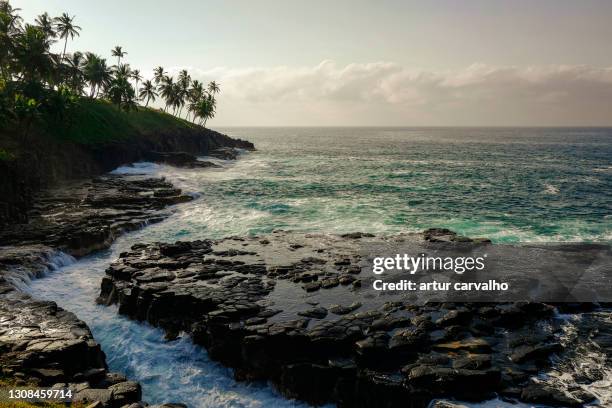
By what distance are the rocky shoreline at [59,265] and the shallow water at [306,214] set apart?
1.41m

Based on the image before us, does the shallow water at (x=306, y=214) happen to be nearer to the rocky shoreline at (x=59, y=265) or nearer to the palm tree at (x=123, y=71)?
the rocky shoreline at (x=59, y=265)

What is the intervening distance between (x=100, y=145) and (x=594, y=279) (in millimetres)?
74849

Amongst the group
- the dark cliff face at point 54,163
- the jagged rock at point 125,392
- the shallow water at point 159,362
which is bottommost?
the shallow water at point 159,362

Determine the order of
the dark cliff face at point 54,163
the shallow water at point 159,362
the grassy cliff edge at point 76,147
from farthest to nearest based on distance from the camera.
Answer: the grassy cliff edge at point 76,147
the dark cliff face at point 54,163
the shallow water at point 159,362

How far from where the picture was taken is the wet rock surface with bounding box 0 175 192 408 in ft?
48.2

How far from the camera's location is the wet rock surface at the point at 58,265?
14.7m

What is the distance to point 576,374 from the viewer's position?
15.1 metres

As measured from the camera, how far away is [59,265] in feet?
93.0

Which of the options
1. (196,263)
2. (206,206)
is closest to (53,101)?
(206,206)

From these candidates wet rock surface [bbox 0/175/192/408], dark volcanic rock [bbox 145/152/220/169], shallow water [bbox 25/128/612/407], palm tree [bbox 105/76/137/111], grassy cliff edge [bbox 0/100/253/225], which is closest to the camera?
wet rock surface [bbox 0/175/192/408]

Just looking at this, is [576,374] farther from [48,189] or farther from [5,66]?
[5,66]

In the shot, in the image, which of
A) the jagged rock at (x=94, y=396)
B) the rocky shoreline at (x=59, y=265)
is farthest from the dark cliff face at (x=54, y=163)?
the jagged rock at (x=94, y=396)

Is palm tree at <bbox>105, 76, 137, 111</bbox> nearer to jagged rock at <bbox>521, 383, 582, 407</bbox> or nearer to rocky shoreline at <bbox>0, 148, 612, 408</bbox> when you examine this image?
rocky shoreline at <bbox>0, 148, 612, 408</bbox>

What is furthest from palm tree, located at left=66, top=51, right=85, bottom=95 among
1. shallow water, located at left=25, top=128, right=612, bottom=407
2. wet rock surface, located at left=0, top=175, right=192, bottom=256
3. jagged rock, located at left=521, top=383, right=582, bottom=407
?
jagged rock, located at left=521, top=383, right=582, bottom=407
